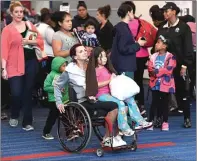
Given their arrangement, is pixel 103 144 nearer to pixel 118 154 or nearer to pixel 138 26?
pixel 118 154

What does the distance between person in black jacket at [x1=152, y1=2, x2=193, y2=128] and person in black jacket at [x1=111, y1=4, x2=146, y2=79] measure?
473 millimetres

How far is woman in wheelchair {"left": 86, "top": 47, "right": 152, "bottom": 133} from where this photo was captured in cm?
455

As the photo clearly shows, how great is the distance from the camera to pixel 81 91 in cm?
462

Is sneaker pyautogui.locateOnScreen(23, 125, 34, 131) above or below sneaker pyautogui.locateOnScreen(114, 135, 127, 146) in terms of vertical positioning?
below

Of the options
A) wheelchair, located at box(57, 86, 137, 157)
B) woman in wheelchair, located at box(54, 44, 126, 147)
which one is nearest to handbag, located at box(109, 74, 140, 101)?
woman in wheelchair, located at box(54, 44, 126, 147)

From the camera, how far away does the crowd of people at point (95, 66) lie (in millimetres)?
4625

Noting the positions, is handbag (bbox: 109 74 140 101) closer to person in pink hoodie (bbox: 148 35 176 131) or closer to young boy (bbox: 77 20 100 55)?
young boy (bbox: 77 20 100 55)

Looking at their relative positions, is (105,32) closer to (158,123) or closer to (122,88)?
(158,123)

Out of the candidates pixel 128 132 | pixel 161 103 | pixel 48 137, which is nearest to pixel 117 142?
pixel 128 132

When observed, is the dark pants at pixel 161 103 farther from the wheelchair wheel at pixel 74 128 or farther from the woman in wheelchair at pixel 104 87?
the wheelchair wheel at pixel 74 128

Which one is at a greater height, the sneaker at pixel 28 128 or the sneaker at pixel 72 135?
the sneaker at pixel 72 135

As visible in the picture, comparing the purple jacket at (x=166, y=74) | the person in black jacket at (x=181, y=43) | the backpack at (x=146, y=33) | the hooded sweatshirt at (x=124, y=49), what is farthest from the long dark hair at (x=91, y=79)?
the backpack at (x=146, y=33)

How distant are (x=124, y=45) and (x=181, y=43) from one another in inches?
31.6

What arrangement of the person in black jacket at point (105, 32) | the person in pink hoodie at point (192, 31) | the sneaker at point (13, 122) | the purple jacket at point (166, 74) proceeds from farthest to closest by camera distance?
the person in black jacket at point (105, 32) < the person in pink hoodie at point (192, 31) < the sneaker at point (13, 122) < the purple jacket at point (166, 74)
